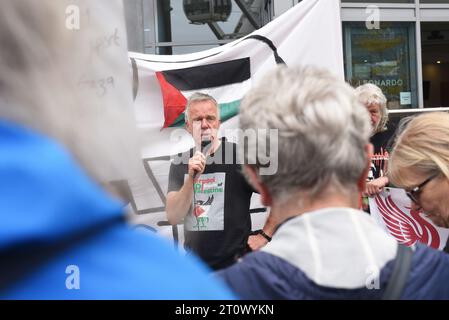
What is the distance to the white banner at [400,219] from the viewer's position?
110 inches

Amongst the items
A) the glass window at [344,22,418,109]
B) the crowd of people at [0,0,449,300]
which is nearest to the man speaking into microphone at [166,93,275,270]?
the crowd of people at [0,0,449,300]

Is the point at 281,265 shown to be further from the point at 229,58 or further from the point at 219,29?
the point at 219,29

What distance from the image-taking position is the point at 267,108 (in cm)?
114

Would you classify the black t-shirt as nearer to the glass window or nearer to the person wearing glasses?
the person wearing glasses

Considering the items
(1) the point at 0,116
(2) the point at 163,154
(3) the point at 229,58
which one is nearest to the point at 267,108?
(1) the point at 0,116

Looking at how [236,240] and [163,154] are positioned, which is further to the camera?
[163,154]

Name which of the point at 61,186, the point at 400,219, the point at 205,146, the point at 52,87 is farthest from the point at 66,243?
the point at 400,219

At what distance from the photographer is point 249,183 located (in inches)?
52.3

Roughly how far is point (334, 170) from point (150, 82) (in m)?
2.93

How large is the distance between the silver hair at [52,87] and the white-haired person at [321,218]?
536mm

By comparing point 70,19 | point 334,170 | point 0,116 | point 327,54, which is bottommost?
point 334,170

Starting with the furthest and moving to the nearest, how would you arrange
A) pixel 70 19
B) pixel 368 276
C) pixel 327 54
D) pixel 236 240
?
pixel 327 54, pixel 236 240, pixel 368 276, pixel 70 19

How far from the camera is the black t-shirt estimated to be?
9.15 ft

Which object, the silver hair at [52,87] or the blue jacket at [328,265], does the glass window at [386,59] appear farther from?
the silver hair at [52,87]
